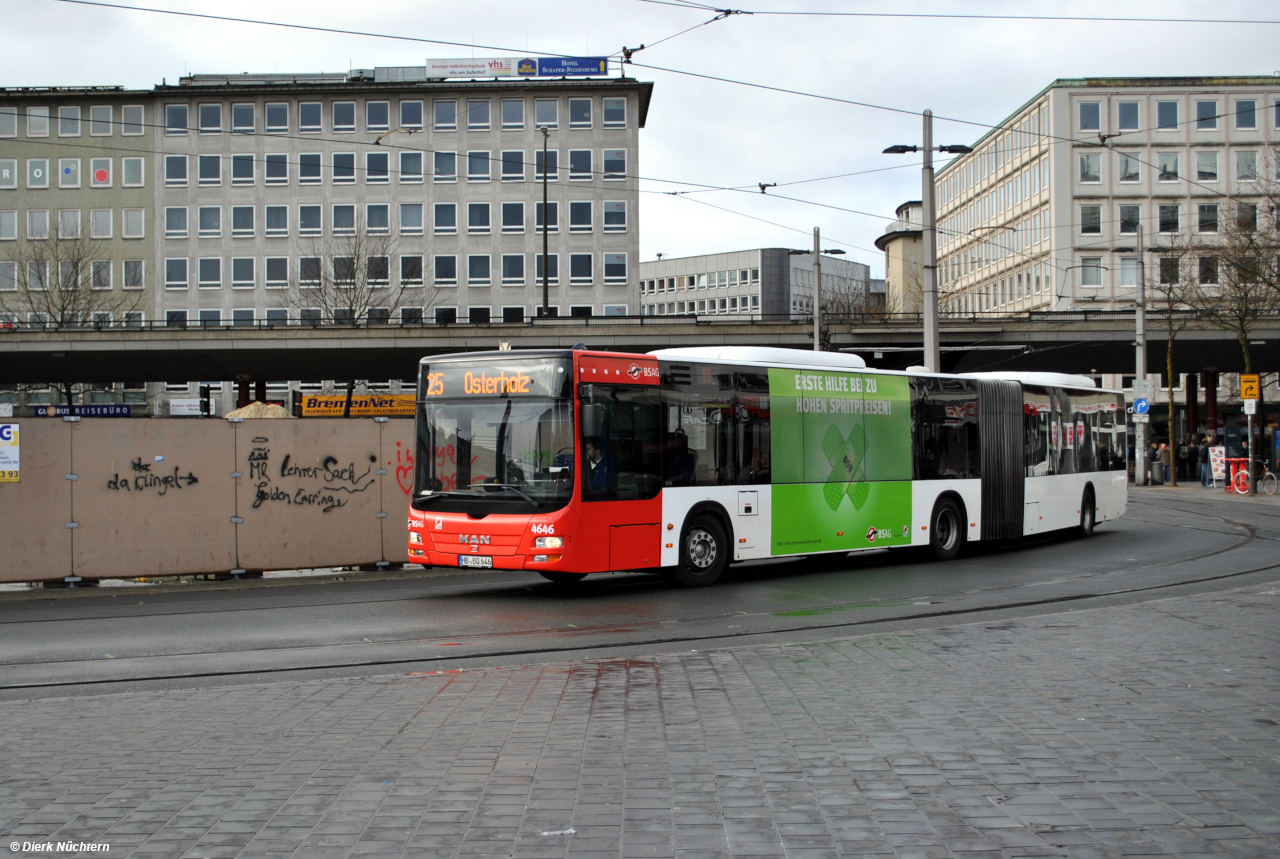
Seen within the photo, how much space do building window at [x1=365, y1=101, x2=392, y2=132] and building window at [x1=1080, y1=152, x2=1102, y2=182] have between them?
45.6 metres

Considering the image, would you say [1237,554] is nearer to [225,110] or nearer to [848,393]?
[848,393]

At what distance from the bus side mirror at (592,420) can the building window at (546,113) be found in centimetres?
6971

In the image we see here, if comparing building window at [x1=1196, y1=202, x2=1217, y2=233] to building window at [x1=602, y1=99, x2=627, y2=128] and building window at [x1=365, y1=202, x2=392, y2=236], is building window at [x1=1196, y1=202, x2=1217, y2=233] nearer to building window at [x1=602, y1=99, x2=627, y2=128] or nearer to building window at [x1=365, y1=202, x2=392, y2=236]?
building window at [x1=602, y1=99, x2=627, y2=128]

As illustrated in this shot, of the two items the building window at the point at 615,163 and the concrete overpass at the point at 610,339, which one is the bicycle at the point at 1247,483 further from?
the building window at the point at 615,163

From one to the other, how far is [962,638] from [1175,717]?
330cm

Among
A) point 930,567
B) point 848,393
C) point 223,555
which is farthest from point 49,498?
point 930,567

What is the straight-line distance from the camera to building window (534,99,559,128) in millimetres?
80438

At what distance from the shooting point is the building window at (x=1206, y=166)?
81.9 meters

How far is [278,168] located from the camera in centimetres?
7938

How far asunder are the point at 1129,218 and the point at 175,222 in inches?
2460

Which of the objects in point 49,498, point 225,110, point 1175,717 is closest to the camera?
point 1175,717

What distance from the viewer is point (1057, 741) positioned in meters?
6.39

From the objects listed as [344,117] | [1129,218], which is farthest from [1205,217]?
[344,117]

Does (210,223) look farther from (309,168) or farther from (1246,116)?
(1246,116)
